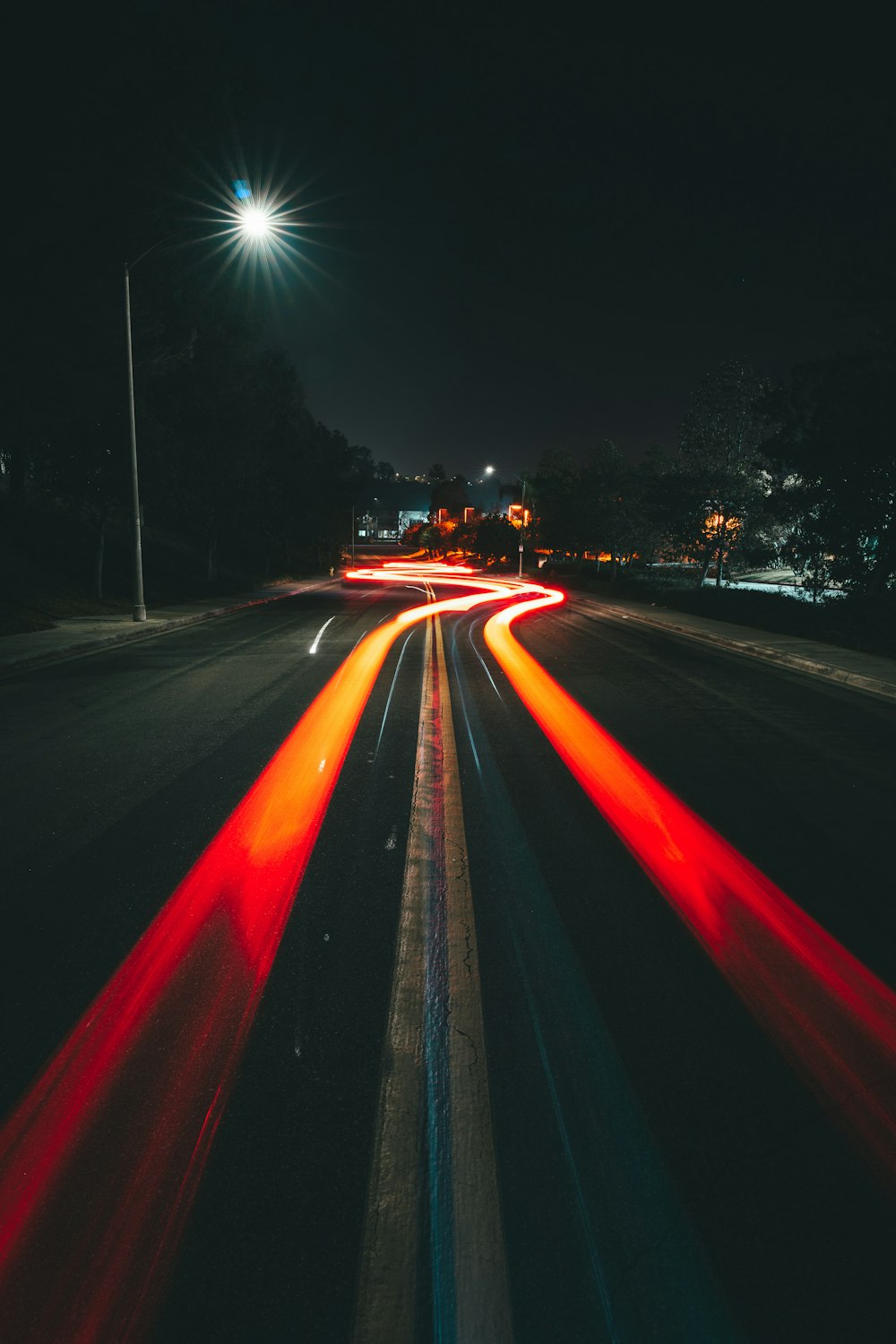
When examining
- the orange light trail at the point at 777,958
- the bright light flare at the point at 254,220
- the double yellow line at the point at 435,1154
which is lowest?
the double yellow line at the point at 435,1154

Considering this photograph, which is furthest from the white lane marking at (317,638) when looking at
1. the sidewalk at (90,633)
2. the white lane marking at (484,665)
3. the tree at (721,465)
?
the tree at (721,465)

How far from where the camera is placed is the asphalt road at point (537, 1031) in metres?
2.09

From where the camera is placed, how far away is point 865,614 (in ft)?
69.9

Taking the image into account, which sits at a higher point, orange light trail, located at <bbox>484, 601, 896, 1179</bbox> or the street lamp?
the street lamp

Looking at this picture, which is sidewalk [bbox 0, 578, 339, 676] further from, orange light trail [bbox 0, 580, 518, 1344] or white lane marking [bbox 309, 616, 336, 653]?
orange light trail [bbox 0, 580, 518, 1344]

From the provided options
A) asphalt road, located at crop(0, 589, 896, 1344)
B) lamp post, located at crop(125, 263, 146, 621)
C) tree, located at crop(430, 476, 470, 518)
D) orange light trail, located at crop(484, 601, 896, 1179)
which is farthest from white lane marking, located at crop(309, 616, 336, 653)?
tree, located at crop(430, 476, 470, 518)

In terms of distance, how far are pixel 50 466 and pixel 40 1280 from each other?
2425 cm

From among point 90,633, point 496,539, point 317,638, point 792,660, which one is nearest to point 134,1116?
point 792,660

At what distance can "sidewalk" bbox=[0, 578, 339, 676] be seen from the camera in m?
14.4

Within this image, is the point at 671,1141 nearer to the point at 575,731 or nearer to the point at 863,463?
the point at 575,731

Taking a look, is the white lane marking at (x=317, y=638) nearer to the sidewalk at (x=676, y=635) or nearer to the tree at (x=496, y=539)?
the sidewalk at (x=676, y=635)

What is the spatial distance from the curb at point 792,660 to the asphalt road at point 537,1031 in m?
4.30

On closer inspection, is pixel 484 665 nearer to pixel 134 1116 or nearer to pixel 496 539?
pixel 134 1116

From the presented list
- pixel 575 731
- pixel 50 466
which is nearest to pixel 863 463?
pixel 575 731
